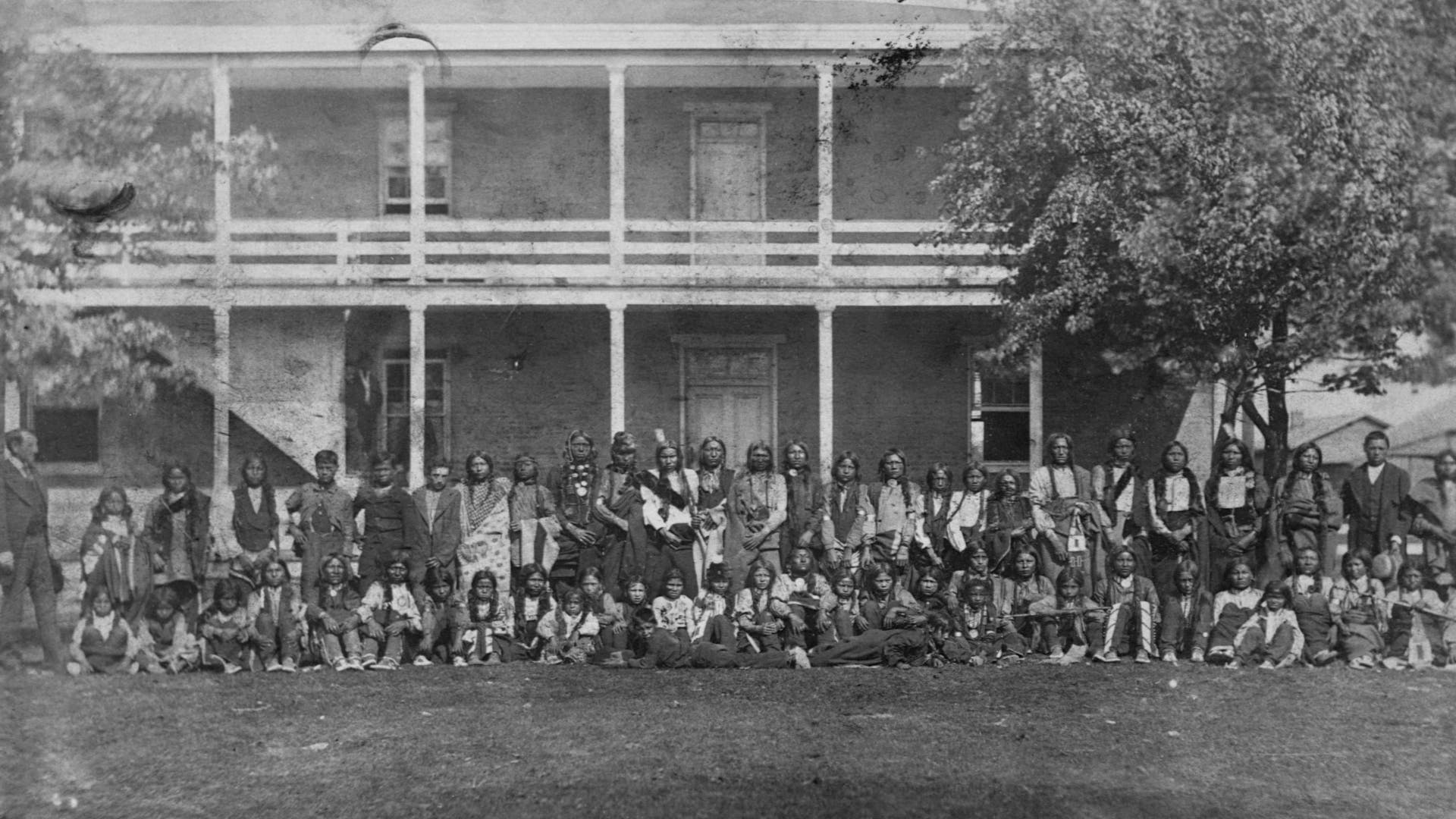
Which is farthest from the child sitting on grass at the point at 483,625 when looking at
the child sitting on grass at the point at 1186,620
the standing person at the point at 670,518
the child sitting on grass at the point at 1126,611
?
the child sitting on grass at the point at 1186,620

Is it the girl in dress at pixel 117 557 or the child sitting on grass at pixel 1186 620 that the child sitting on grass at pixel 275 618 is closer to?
the girl in dress at pixel 117 557

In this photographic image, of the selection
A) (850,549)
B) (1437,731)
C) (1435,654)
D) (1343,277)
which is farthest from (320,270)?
(1435,654)

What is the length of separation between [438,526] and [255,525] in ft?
3.05

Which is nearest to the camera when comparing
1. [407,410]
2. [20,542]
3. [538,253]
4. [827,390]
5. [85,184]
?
[85,184]

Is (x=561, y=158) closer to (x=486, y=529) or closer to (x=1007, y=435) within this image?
(x=486, y=529)

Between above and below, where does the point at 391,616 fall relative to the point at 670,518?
below

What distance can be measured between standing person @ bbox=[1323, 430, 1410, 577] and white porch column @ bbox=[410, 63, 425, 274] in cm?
477

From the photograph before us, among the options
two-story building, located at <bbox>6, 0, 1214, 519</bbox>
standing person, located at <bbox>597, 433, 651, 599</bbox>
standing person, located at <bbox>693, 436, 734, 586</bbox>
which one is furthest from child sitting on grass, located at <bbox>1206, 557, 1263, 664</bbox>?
standing person, located at <bbox>597, 433, 651, 599</bbox>

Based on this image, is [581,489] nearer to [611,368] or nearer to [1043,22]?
[611,368]

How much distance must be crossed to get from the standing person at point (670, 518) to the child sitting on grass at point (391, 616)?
130 centimetres

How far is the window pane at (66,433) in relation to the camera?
20.3 ft

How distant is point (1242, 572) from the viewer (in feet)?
25.2

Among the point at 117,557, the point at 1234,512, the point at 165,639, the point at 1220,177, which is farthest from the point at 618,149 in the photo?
the point at 1234,512

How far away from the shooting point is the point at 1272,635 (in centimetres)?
756
